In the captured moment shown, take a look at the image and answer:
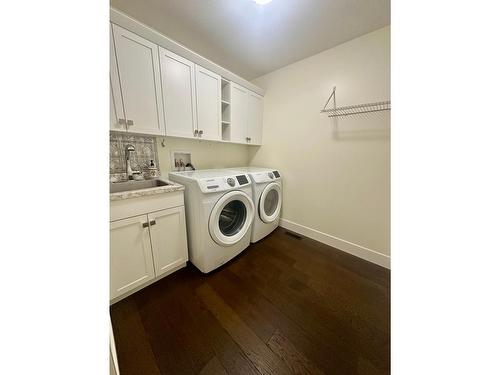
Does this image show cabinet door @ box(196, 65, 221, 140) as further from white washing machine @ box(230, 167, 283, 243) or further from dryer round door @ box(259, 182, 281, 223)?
dryer round door @ box(259, 182, 281, 223)

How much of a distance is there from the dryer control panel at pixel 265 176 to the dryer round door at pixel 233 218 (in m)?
0.27

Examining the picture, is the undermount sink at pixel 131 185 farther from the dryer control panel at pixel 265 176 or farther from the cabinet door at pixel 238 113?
the cabinet door at pixel 238 113

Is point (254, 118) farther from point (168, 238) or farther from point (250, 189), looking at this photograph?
point (168, 238)

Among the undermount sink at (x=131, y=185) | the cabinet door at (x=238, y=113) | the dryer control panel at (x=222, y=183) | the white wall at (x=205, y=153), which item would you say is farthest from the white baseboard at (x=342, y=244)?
the undermount sink at (x=131, y=185)

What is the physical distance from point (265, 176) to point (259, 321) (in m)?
1.36

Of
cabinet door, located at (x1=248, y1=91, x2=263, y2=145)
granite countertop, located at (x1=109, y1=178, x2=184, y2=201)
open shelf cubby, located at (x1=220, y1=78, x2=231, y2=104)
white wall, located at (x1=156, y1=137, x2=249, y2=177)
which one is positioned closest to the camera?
granite countertop, located at (x1=109, y1=178, x2=184, y2=201)

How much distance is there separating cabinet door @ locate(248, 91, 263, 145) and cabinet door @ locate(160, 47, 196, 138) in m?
0.84

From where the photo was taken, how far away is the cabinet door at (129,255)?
1.14 metres

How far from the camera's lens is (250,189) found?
1.79m

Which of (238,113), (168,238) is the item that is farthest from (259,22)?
(168,238)

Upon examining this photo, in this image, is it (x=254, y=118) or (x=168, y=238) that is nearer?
(x=168, y=238)

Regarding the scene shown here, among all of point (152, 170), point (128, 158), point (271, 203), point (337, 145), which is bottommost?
point (271, 203)

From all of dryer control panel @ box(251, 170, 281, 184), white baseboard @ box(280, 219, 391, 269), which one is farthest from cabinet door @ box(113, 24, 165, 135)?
white baseboard @ box(280, 219, 391, 269)

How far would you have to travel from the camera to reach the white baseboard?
1.68m
